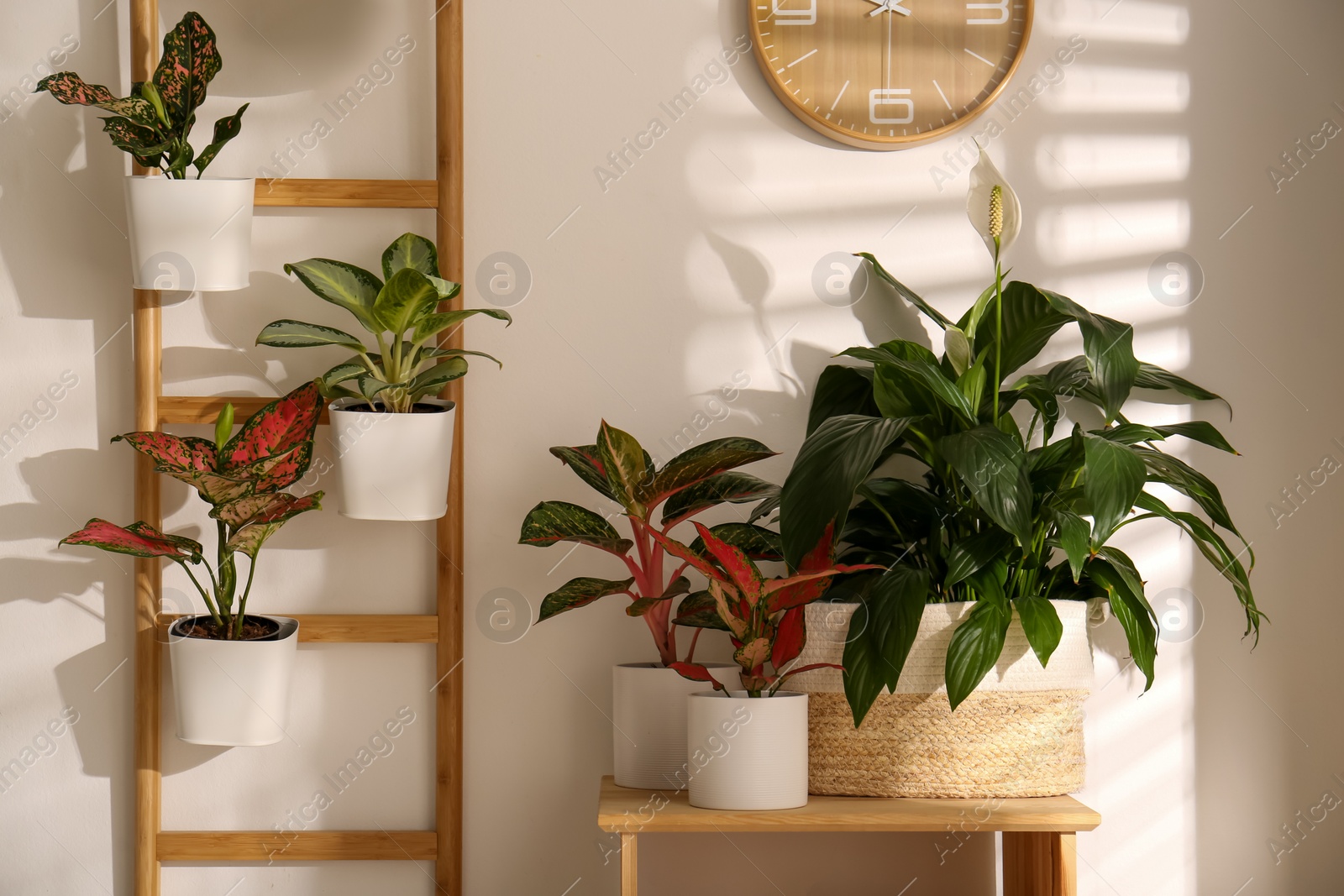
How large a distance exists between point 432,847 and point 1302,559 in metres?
1.38

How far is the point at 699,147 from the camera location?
1577 millimetres

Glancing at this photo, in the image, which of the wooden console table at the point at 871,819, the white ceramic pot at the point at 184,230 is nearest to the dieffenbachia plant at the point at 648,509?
the wooden console table at the point at 871,819

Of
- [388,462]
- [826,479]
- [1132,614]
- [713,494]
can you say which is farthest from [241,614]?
[1132,614]

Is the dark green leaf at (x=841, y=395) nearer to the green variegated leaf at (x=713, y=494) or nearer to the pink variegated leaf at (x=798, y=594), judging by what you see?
the green variegated leaf at (x=713, y=494)

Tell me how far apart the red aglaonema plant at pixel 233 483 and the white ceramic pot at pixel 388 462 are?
56 mm

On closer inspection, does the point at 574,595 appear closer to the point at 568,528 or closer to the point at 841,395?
the point at 568,528

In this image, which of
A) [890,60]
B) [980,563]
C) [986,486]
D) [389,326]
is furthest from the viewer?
[890,60]

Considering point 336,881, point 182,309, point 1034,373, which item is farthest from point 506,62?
point 336,881

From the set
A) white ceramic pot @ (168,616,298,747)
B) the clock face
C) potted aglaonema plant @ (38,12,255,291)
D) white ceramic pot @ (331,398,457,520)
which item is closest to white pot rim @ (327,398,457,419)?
white ceramic pot @ (331,398,457,520)

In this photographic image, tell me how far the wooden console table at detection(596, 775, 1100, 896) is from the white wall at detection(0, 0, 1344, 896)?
0.88 ft

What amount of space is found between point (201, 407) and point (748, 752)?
36.1 inches

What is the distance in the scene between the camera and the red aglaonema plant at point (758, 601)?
3.98 feet

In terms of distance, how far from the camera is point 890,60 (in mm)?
1559

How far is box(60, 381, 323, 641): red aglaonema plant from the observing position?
135 cm
